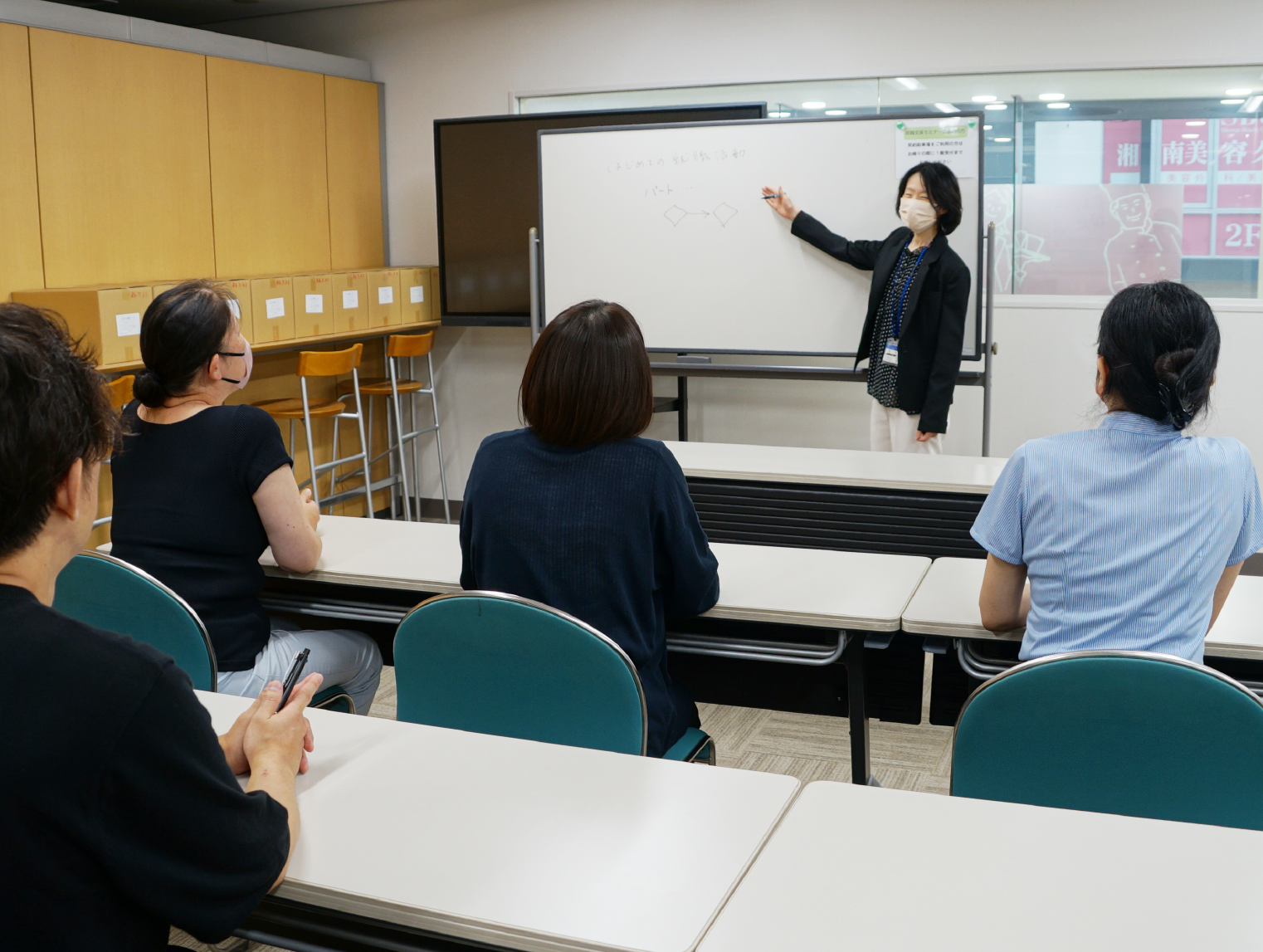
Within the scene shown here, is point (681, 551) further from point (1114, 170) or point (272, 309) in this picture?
point (1114, 170)

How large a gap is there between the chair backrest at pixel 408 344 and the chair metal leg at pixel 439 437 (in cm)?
16

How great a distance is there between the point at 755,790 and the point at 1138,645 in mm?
728

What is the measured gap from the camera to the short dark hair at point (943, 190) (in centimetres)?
402

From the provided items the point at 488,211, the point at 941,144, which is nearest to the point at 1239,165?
the point at 941,144

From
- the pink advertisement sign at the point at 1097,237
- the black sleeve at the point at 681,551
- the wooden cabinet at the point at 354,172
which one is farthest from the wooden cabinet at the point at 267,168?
the black sleeve at the point at 681,551

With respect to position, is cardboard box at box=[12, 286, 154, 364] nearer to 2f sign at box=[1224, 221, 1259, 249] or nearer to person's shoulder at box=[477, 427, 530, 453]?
person's shoulder at box=[477, 427, 530, 453]

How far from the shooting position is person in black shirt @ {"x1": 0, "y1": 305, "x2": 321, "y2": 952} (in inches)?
33.4

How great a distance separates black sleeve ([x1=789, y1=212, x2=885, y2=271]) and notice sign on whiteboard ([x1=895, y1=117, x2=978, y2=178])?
34 centimetres

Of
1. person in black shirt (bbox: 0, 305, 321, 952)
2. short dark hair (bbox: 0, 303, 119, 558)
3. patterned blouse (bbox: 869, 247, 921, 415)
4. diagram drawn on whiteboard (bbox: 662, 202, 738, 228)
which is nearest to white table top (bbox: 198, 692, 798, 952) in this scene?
person in black shirt (bbox: 0, 305, 321, 952)

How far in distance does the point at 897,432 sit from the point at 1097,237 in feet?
4.66

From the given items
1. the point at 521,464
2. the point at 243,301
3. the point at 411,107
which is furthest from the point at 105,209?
the point at 521,464

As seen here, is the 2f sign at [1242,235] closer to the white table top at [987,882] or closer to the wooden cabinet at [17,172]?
the white table top at [987,882]

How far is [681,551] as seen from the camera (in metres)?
1.85

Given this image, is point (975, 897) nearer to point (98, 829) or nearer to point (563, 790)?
point (563, 790)
